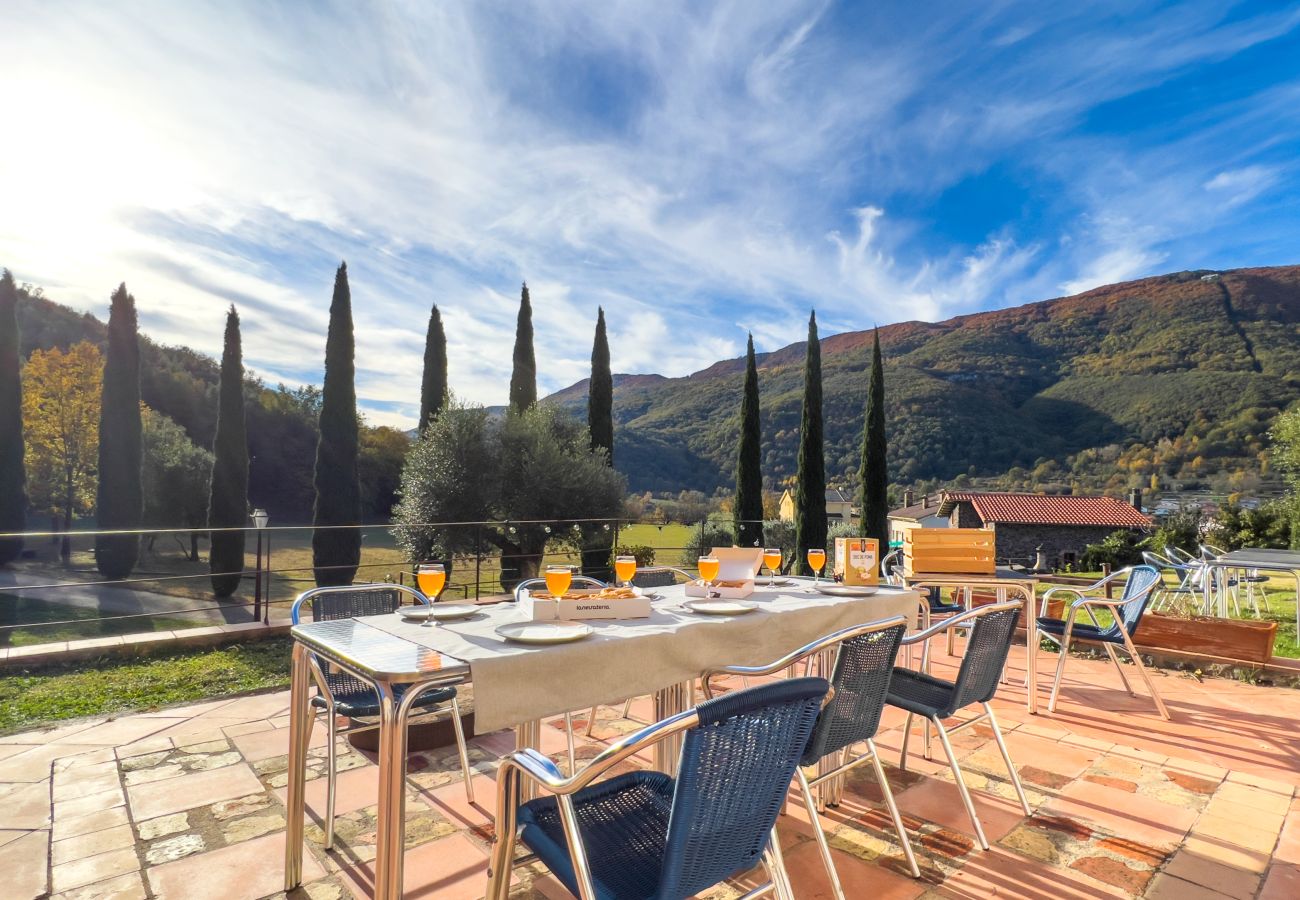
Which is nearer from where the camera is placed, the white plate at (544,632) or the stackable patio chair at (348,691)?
the white plate at (544,632)

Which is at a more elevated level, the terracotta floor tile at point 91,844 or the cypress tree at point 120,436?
the cypress tree at point 120,436

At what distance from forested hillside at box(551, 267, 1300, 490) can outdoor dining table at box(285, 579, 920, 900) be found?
2420 centimetres

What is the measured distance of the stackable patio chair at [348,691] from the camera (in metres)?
2.00

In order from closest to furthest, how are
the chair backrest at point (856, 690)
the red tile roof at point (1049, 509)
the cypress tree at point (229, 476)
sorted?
the chair backrest at point (856, 690)
the cypress tree at point (229, 476)
the red tile roof at point (1049, 509)

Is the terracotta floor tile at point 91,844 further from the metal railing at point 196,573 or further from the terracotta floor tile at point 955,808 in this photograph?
the metal railing at point 196,573

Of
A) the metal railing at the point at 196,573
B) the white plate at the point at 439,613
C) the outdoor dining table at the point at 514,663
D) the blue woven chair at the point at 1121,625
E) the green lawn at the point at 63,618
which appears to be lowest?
the green lawn at the point at 63,618

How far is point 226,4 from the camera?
13.7ft

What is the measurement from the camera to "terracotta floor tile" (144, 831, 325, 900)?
1.74m

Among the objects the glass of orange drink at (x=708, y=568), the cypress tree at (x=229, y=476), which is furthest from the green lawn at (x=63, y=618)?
the glass of orange drink at (x=708, y=568)

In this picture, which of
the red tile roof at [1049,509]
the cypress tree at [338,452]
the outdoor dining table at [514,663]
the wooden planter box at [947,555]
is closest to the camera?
the outdoor dining table at [514,663]

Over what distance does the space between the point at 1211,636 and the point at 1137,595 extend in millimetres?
1261

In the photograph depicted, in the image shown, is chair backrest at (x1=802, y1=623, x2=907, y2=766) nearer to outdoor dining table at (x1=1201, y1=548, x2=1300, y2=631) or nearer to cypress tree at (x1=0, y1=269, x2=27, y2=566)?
outdoor dining table at (x1=1201, y1=548, x2=1300, y2=631)

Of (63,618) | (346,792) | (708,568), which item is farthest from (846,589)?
(63,618)

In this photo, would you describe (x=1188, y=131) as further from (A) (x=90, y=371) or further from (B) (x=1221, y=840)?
(A) (x=90, y=371)
